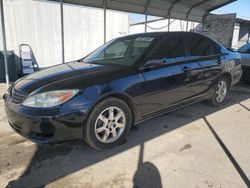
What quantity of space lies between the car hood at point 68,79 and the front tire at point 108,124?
0.34 m

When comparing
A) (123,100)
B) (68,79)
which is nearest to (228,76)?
(123,100)

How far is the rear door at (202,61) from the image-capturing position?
4363mm

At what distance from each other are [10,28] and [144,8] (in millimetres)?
5633

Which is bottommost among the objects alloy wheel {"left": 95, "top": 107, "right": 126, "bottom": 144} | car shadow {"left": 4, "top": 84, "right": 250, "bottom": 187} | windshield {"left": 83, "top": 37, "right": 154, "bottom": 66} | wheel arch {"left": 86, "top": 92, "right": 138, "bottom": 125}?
car shadow {"left": 4, "top": 84, "right": 250, "bottom": 187}

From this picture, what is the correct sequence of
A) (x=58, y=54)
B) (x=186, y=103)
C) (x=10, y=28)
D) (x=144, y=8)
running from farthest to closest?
1. (x=58, y=54)
2. (x=10, y=28)
3. (x=144, y=8)
4. (x=186, y=103)

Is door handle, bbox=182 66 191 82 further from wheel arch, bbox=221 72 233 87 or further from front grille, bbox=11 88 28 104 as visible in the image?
front grille, bbox=11 88 28 104

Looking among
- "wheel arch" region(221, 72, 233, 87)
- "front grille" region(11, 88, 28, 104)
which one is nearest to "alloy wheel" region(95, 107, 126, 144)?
"front grille" region(11, 88, 28, 104)

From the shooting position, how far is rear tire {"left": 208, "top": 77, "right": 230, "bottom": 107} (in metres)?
5.09

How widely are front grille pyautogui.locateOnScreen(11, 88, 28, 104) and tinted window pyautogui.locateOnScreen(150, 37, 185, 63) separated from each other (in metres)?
1.88

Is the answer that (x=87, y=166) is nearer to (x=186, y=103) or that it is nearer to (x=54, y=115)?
(x=54, y=115)

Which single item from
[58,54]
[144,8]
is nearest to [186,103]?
[144,8]

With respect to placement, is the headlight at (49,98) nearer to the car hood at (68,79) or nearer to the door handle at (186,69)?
the car hood at (68,79)

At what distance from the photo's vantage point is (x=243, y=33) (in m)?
19.0

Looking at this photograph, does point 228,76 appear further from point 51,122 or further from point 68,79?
point 51,122
